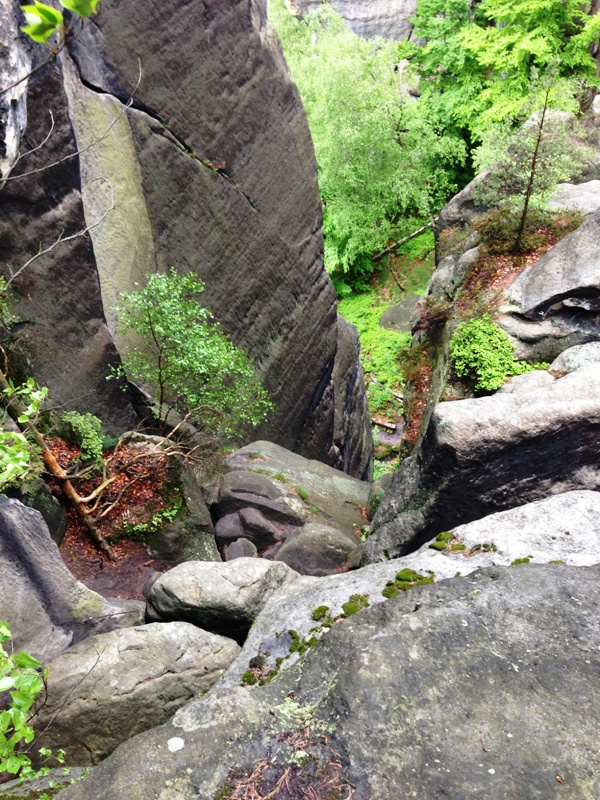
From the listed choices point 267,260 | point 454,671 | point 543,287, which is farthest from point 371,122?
point 454,671

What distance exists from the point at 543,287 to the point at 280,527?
6715mm

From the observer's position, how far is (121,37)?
10.5 metres

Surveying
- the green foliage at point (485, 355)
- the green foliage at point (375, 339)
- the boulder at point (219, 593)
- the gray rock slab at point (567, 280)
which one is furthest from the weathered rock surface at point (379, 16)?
the boulder at point (219, 593)

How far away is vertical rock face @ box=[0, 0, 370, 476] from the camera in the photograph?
30.2 ft

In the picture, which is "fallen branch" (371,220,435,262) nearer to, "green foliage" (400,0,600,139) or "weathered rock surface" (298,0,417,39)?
"green foliage" (400,0,600,139)

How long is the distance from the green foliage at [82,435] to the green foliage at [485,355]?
20.8ft

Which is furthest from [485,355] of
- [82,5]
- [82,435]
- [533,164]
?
[82,5]

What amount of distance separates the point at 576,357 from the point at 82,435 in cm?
810

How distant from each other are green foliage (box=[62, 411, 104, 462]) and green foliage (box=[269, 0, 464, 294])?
2021 cm

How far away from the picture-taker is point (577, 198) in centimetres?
1394

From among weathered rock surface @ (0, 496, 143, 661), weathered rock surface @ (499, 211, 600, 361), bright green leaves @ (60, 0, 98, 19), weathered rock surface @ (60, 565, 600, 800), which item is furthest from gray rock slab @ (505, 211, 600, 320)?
bright green leaves @ (60, 0, 98, 19)

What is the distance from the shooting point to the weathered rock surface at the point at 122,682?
4.92m

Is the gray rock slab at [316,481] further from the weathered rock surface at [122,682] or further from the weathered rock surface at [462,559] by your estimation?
the weathered rock surface at [462,559]

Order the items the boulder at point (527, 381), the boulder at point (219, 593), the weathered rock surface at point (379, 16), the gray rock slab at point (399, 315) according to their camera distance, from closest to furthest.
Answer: the boulder at point (219, 593) < the boulder at point (527, 381) < the gray rock slab at point (399, 315) < the weathered rock surface at point (379, 16)
